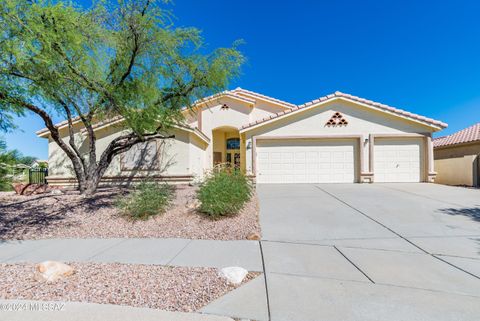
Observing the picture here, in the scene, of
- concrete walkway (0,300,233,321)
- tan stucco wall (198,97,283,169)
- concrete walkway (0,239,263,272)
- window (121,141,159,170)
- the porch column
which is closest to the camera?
concrete walkway (0,300,233,321)

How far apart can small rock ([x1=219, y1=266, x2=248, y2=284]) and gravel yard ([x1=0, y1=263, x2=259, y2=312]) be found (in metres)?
0.07

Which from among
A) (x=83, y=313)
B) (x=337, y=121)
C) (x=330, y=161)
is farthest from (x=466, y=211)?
(x=83, y=313)

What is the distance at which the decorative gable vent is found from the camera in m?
13.5

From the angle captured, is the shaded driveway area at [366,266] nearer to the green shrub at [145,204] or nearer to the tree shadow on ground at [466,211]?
the tree shadow on ground at [466,211]

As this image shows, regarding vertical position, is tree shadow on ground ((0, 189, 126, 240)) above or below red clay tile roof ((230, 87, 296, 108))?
below

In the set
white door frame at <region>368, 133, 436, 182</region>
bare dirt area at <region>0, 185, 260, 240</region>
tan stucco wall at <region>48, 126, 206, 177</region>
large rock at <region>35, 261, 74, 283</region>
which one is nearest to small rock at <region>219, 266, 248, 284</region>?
bare dirt area at <region>0, 185, 260, 240</region>

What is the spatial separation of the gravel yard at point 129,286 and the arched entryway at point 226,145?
15.6m

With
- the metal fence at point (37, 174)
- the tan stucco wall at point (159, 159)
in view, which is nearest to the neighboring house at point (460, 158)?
the tan stucco wall at point (159, 159)

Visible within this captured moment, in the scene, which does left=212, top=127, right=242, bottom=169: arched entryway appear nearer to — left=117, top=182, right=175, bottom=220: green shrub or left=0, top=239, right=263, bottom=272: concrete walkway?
left=117, top=182, right=175, bottom=220: green shrub

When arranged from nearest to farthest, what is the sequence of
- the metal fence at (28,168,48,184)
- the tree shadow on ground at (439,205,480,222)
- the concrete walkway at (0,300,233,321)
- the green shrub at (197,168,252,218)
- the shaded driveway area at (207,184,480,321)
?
the concrete walkway at (0,300,233,321) → the shaded driveway area at (207,184,480,321) → the green shrub at (197,168,252,218) → the tree shadow on ground at (439,205,480,222) → the metal fence at (28,168,48,184)

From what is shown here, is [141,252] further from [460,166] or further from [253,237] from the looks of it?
[460,166]

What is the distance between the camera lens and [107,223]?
6344 mm

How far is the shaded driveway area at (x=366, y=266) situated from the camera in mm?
2693

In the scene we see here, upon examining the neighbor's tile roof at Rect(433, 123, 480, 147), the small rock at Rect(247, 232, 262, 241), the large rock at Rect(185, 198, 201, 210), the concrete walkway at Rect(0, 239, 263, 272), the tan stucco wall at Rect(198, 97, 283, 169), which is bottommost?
the concrete walkway at Rect(0, 239, 263, 272)
